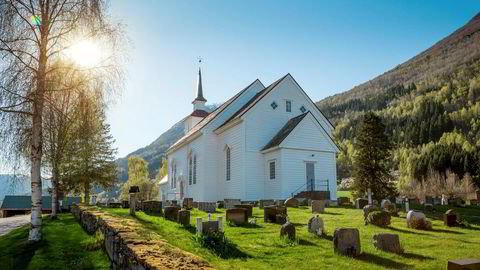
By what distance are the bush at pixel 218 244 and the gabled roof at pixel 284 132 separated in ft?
55.5

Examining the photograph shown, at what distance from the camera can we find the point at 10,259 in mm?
9414

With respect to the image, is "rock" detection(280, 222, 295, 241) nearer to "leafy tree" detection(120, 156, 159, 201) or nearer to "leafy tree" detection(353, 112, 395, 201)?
"leafy tree" detection(353, 112, 395, 201)

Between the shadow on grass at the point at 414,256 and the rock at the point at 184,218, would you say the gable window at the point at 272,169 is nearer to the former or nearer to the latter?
the rock at the point at 184,218

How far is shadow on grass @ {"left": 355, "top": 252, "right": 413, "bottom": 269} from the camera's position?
24.5ft

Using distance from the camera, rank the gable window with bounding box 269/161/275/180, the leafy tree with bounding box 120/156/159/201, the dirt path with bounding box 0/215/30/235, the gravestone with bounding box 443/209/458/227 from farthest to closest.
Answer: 1. the leafy tree with bounding box 120/156/159/201
2. the gable window with bounding box 269/161/275/180
3. the dirt path with bounding box 0/215/30/235
4. the gravestone with bounding box 443/209/458/227

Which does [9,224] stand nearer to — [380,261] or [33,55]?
[33,55]

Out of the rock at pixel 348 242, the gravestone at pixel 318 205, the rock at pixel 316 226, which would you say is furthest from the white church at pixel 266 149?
the rock at pixel 348 242

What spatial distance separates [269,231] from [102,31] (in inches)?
353

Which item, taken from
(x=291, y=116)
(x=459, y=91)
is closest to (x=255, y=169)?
(x=291, y=116)

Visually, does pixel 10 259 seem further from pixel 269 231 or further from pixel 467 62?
pixel 467 62

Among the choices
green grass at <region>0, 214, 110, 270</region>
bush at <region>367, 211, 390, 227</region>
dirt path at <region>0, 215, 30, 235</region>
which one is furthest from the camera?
dirt path at <region>0, 215, 30, 235</region>

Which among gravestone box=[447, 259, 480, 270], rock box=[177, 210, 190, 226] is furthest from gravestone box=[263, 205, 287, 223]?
gravestone box=[447, 259, 480, 270]

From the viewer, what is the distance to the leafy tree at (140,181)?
6778 cm

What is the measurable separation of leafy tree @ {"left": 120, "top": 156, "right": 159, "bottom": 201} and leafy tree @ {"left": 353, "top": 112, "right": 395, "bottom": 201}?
44716 millimetres
